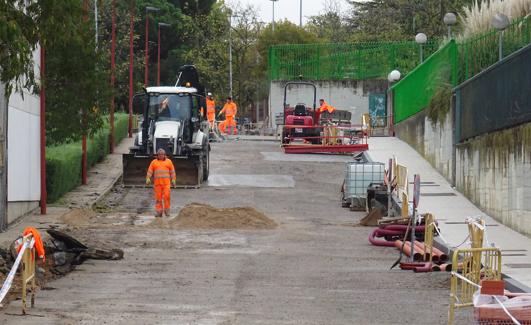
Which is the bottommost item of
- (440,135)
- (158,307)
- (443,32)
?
(158,307)

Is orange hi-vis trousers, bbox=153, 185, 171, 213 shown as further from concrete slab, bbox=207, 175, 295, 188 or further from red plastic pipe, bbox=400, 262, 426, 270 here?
red plastic pipe, bbox=400, 262, 426, 270

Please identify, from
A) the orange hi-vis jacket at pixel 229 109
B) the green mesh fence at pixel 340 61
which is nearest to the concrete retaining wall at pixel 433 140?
the orange hi-vis jacket at pixel 229 109

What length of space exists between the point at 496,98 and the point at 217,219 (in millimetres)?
6515

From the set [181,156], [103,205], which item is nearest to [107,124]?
[181,156]

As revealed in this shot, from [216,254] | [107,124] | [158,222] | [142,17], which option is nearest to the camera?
[216,254]

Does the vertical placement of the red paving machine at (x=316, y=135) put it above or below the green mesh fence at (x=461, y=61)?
below

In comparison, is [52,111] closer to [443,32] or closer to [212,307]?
[212,307]

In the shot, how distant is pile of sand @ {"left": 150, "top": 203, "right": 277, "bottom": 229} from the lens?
79.1 feet

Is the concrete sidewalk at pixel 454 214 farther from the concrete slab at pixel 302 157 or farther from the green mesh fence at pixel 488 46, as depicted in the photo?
the green mesh fence at pixel 488 46

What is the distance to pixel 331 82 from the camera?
190 feet

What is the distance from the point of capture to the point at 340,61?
58062mm

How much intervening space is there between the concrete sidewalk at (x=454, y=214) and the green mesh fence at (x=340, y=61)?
61.2 feet

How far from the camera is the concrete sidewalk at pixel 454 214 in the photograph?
16516mm

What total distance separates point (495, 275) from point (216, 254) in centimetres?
738
